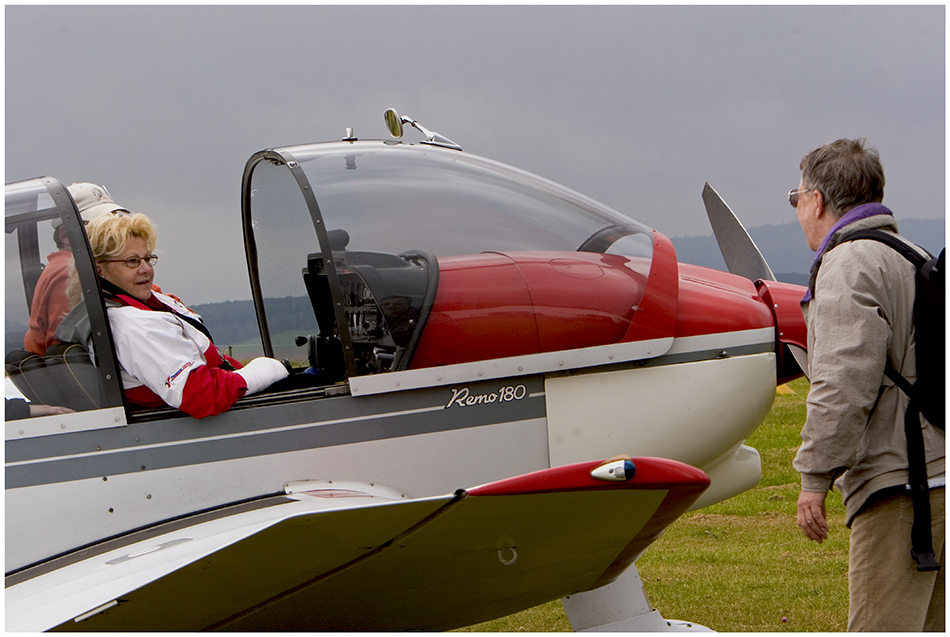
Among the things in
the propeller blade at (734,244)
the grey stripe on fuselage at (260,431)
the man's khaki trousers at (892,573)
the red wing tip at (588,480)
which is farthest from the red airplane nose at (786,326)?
the red wing tip at (588,480)

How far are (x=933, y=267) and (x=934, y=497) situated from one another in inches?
26.9

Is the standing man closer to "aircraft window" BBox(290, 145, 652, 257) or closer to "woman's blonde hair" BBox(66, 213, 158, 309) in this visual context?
"aircraft window" BBox(290, 145, 652, 257)

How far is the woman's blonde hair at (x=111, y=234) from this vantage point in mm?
2730

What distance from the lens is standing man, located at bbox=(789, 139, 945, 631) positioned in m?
2.27

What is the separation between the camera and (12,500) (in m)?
2.51

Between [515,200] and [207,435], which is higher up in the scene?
[515,200]

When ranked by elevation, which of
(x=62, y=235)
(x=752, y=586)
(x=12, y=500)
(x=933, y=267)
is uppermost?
(x=62, y=235)

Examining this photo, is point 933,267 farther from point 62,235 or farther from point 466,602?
point 62,235

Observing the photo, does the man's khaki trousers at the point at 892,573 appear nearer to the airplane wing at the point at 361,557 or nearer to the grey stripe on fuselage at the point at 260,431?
the airplane wing at the point at 361,557

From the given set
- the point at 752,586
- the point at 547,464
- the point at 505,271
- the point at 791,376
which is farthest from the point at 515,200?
the point at 752,586

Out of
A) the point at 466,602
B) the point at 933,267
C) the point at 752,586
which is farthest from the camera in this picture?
the point at 752,586

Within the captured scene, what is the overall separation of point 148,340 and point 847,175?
236 centimetres

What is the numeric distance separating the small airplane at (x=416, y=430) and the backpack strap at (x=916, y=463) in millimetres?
659

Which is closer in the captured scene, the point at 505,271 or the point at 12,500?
the point at 12,500
